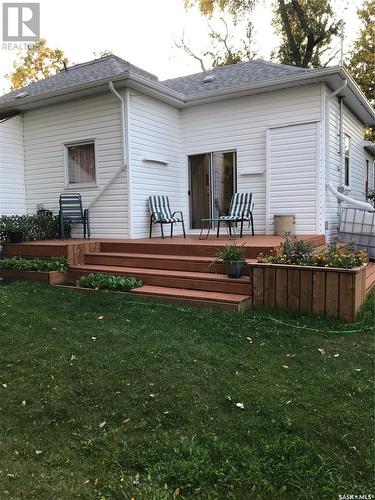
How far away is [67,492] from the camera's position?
182 centimetres

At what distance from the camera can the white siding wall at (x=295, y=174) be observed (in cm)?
Answer: 732

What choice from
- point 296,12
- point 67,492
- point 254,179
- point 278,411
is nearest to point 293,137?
point 254,179

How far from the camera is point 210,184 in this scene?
8.58 metres

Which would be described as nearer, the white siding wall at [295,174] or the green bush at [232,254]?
the green bush at [232,254]

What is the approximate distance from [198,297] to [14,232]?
13.6 ft

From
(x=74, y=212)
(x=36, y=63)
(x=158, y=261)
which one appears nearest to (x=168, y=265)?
(x=158, y=261)

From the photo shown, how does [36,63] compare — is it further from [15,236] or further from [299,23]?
[15,236]

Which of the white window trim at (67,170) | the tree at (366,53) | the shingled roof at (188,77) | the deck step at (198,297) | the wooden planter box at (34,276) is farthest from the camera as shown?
the tree at (366,53)

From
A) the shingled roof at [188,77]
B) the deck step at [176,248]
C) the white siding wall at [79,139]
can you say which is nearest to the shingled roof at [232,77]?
the shingled roof at [188,77]

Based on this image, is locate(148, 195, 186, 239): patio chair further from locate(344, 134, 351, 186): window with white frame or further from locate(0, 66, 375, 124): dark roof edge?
locate(344, 134, 351, 186): window with white frame

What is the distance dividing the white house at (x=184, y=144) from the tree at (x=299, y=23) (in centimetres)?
862

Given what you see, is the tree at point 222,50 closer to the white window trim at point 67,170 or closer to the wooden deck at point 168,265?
the white window trim at point 67,170

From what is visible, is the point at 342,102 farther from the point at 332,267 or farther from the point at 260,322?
the point at 260,322

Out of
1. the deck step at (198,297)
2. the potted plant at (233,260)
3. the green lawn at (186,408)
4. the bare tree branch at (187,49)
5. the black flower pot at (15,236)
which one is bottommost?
the green lawn at (186,408)
